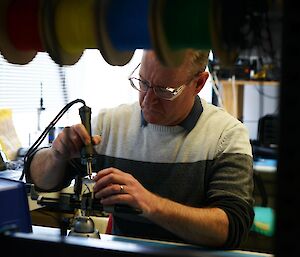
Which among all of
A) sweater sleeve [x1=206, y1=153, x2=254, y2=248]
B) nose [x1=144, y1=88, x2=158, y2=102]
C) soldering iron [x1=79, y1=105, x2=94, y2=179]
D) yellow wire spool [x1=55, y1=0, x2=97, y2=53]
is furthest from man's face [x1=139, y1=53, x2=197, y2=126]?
yellow wire spool [x1=55, y1=0, x2=97, y2=53]

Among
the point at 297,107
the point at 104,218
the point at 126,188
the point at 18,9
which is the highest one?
the point at 18,9

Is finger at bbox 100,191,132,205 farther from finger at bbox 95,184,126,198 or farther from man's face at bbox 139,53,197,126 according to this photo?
man's face at bbox 139,53,197,126

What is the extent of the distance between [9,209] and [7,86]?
8.05 ft

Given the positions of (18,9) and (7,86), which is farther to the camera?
(7,86)

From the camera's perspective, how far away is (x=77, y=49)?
1.72ft

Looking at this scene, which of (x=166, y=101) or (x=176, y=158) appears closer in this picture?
(x=166, y=101)

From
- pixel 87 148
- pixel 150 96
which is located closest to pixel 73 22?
pixel 87 148

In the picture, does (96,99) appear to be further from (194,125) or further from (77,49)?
(77,49)

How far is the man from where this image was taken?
4.12 feet

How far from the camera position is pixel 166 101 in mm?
1388

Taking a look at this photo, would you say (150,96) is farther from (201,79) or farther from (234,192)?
(234,192)

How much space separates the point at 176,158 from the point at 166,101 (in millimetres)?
217

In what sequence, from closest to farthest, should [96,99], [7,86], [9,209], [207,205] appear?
1. [9,209]
2. [207,205]
3. [96,99]
4. [7,86]

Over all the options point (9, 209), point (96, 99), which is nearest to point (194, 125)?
point (9, 209)
